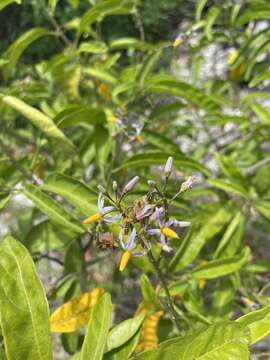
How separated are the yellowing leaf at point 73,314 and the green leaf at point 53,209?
7.6 inches

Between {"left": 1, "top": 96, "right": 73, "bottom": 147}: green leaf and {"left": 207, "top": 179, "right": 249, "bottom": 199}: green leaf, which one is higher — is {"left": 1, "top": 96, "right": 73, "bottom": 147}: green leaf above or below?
above

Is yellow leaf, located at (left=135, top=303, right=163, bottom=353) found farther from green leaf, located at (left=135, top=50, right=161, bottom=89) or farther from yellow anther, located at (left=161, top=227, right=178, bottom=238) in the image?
green leaf, located at (left=135, top=50, right=161, bottom=89)

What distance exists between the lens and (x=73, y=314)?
139 centimetres

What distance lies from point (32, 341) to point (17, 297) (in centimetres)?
8

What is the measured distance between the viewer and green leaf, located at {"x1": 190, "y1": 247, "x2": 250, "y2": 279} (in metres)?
1.41

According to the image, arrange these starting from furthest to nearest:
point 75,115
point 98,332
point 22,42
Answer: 1. point 22,42
2. point 75,115
3. point 98,332

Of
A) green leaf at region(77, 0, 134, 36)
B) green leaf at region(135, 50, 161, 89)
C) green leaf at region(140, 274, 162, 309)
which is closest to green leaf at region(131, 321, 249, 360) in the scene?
→ green leaf at region(140, 274, 162, 309)

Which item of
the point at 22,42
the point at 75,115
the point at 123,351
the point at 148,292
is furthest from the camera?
the point at 22,42

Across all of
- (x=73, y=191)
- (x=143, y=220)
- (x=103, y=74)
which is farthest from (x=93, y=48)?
(x=143, y=220)

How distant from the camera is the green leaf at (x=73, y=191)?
4.39 ft

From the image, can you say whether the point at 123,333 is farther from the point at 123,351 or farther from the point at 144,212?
the point at 144,212

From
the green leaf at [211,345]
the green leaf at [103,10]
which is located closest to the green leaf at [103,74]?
the green leaf at [103,10]

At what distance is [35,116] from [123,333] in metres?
0.59

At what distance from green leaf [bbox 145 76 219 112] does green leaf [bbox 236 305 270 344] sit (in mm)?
801
